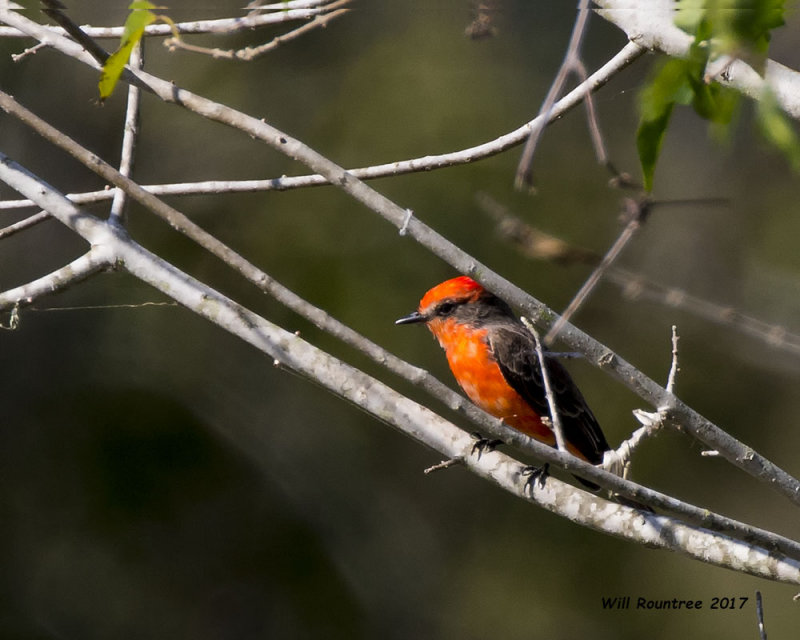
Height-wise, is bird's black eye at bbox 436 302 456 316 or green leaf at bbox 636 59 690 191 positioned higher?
green leaf at bbox 636 59 690 191

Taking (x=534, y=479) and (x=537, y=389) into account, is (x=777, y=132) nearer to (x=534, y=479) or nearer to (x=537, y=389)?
(x=534, y=479)

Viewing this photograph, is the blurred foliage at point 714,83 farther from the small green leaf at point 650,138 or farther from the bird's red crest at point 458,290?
the bird's red crest at point 458,290

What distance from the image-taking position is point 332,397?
8180mm

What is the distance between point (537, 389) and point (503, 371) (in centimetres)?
17

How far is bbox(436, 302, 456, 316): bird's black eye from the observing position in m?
4.49

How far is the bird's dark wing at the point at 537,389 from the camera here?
13.8 feet

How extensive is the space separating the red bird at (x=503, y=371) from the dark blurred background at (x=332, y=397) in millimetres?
1666

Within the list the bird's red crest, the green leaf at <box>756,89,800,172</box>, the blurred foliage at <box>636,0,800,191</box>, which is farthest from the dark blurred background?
the green leaf at <box>756,89,800,172</box>

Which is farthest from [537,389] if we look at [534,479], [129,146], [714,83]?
[714,83]

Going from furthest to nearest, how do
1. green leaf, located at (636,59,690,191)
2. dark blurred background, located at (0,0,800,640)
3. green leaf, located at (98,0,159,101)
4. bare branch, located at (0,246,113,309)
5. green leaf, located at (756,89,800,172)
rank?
dark blurred background, located at (0,0,800,640)
bare branch, located at (0,246,113,309)
green leaf, located at (98,0,159,101)
green leaf, located at (636,59,690,191)
green leaf, located at (756,89,800,172)

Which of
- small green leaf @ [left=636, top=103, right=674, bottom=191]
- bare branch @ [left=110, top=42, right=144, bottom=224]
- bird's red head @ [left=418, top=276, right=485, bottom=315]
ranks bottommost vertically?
bird's red head @ [left=418, top=276, right=485, bottom=315]

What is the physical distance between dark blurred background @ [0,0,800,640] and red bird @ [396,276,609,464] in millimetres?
1666

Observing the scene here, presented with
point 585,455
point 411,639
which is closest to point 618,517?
point 585,455

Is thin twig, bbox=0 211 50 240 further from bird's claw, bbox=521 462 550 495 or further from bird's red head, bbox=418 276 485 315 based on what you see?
bird's red head, bbox=418 276 485 315
